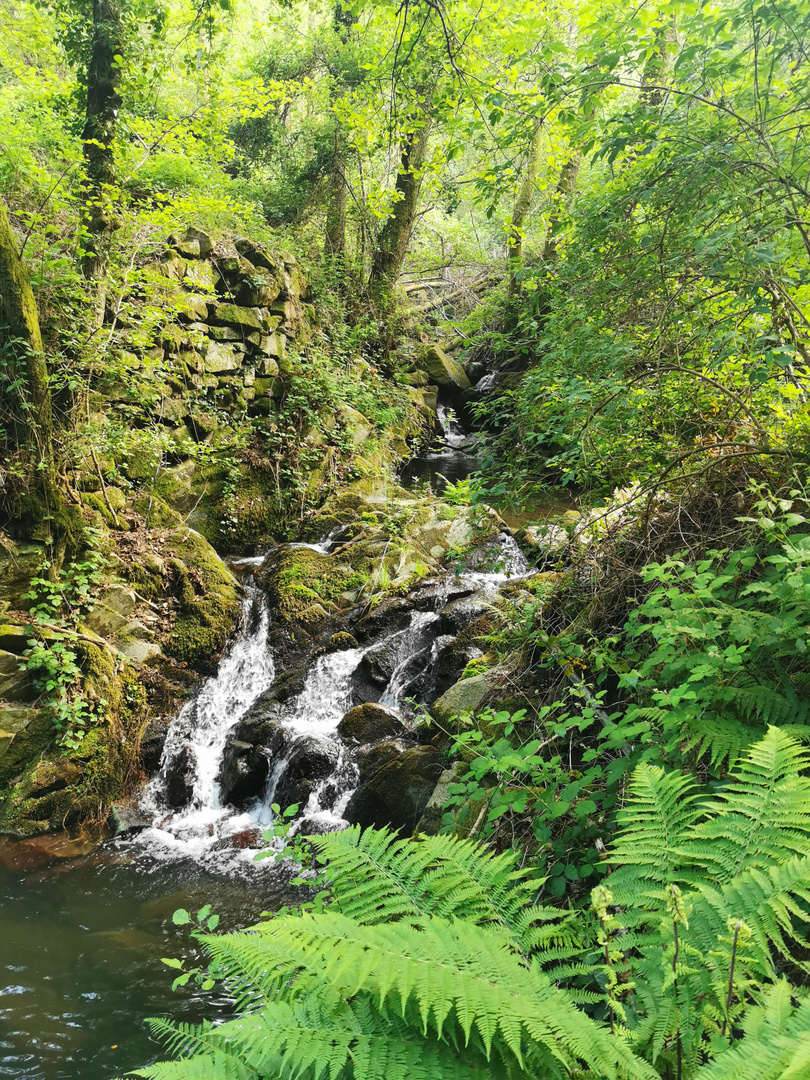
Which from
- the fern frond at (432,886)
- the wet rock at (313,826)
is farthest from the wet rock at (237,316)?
the fern frond at (432,886)

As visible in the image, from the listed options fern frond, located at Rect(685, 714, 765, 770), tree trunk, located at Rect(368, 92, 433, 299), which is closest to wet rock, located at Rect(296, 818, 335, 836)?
fern frond, located at Rect(685, 714, 765, 770)

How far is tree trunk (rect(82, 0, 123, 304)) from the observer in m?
6.04

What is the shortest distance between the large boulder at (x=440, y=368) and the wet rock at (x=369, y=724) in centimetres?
1155

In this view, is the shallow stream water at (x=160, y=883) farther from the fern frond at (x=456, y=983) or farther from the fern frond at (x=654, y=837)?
the fern frond at (x=456, y=983)

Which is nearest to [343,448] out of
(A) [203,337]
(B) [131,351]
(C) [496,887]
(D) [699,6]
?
(A) [203,337]

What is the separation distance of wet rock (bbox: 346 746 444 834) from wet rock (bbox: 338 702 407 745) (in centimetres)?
76

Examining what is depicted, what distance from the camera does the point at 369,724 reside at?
605 cm

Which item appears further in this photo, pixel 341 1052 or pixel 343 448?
pixel 343 448

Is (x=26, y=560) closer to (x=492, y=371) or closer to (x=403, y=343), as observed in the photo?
(x=403, y=343)

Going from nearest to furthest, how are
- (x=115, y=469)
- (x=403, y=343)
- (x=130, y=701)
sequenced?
(x=130, y=701), (x=115, y=469), (x=403, y=343)

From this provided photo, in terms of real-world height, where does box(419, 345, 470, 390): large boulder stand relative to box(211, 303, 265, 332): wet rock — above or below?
above

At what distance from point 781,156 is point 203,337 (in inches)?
277

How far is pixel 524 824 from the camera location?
290cm

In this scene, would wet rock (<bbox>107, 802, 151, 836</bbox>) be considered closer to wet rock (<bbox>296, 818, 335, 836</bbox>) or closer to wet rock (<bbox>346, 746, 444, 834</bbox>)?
wet rock (<bbox>296, 818, 335, 836</bbox>)
